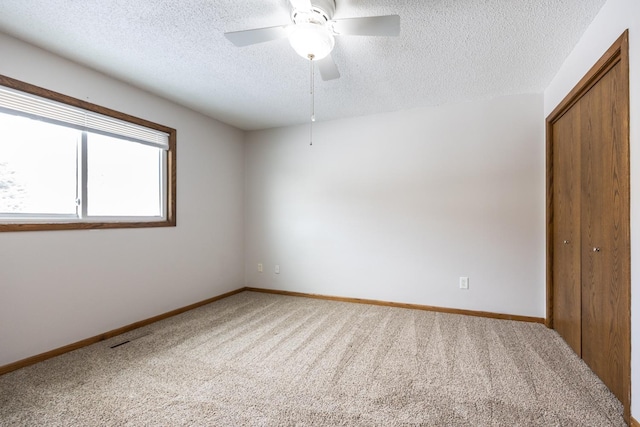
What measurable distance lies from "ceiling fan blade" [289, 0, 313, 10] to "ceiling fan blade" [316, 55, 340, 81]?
14.6 inches

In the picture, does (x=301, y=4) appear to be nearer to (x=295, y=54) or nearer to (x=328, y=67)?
(x=328, y=67)

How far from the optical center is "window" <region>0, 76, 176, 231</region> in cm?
215

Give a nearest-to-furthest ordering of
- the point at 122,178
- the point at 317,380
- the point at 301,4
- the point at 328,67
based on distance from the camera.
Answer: the point at 301,4 < the point at 317,380 < the point at 328,67 < the point at 122,178

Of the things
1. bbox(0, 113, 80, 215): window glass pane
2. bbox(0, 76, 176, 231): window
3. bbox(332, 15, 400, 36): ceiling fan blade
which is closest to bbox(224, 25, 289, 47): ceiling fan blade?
bbox(332, 15, 400, 36): ceiling fan blade

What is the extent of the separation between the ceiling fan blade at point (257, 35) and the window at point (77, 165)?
165 centimetres

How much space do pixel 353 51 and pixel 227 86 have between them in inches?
51.9

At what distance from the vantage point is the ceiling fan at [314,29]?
1655 millimetres

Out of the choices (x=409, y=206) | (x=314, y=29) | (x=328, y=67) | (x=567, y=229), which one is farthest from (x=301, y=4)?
(x=567, y=229)

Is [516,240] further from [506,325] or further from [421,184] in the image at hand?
[421,184]

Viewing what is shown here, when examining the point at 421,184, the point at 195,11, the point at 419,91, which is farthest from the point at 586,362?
the point at 195,11

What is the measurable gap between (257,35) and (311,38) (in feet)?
1.06

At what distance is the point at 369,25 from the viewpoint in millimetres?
1664

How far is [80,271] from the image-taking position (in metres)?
2.47

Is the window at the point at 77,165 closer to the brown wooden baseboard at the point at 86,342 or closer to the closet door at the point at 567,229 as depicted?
the brown wooden baseboard at the point at 86,342
